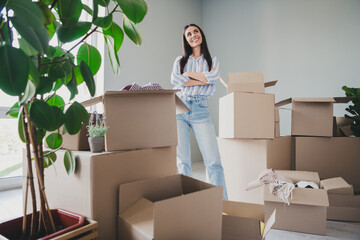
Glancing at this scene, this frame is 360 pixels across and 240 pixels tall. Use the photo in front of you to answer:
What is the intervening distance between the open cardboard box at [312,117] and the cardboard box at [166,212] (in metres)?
1.25

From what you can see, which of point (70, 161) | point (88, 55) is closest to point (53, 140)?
point (70, 161)

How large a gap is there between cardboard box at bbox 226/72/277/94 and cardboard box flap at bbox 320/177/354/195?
2.51ft

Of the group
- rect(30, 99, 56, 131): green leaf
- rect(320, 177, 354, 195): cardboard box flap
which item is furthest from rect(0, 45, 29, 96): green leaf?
rect(320, 177, 354, 195): cardboard box flap

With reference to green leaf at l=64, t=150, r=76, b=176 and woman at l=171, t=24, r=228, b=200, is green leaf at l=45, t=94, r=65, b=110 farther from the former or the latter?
woman at l=171, t=24, r=228, b=200

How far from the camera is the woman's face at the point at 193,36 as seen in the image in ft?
6.24

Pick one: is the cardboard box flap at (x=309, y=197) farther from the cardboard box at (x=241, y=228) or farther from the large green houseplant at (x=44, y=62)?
the large green houseplant at (x=44, y=62)

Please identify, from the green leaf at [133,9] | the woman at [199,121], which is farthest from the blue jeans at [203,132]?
the green leaf at [133,9]

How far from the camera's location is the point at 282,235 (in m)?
1.49

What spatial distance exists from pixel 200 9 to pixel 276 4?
4.31ft

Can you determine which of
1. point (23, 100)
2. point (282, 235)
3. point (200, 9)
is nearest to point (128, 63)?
point (200, 9)

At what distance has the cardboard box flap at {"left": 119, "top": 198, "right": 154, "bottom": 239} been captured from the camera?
2.91 feet

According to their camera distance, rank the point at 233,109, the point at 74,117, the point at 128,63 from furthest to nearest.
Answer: the point at 128,63, the point at 233,109, the point at 74,117

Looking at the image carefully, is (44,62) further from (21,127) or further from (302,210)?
(302,210)

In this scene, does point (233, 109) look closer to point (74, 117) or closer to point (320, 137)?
point (320, 137)
